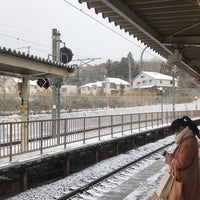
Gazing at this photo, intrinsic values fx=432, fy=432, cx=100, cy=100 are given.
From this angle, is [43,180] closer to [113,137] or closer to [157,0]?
[113,137]

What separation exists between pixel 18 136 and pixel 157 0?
6215 mm

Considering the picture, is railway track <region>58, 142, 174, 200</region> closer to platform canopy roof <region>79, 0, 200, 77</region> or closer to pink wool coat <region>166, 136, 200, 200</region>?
platform canopy roof <region>79, 0, 200, 77</region>

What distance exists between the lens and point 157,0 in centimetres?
739

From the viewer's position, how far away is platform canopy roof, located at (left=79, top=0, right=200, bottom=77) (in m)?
7.52

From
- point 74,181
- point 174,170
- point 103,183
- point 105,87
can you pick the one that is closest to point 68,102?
point 74,181

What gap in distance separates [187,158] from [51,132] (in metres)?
9.16

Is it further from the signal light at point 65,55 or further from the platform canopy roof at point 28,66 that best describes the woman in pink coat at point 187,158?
the signal light at point 65,55

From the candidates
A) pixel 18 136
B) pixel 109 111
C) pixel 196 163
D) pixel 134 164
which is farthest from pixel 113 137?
pixel 109 111

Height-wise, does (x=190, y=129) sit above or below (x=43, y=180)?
above

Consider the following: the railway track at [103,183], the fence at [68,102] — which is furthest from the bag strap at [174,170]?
the fence at [68,102]

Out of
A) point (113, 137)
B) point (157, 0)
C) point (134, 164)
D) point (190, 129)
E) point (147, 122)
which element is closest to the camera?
point (190, 129)

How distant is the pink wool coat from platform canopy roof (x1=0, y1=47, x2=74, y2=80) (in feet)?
23.0

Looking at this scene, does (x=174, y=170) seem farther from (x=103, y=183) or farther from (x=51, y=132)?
(x=51, y=132)

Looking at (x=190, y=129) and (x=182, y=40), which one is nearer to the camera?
(x=190, y=129)
